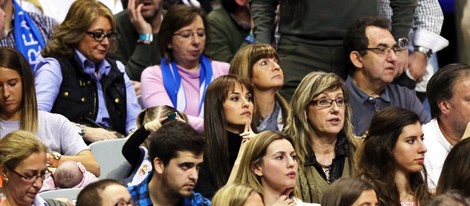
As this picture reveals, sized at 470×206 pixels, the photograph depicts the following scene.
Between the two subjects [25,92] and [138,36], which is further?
[138,36]

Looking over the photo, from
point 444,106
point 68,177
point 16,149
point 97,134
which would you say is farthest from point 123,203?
point 444,106

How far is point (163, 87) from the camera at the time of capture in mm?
8164

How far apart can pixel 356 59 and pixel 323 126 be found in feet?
2.98

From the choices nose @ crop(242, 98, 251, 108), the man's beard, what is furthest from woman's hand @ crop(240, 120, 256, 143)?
the man's beard

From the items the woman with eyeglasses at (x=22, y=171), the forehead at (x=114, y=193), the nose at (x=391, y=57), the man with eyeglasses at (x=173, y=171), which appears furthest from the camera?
the nose at (x=391, y=57)

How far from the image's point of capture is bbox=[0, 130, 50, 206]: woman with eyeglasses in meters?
6.11

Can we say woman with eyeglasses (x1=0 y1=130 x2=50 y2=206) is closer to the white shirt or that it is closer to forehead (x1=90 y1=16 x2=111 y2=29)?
forehead (x1=90 y1=16 x2=111 y2=29)

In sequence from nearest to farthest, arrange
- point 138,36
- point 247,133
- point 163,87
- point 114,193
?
point 114,193 < point 247,133 < point 163,87 < point 138,36

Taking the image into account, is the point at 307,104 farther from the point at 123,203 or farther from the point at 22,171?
the point at 22,171

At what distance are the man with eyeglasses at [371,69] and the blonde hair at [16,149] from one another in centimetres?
228

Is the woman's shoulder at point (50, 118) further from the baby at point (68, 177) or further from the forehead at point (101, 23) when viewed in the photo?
the forehead at point (101, 23)

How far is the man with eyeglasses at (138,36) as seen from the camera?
28.8ft

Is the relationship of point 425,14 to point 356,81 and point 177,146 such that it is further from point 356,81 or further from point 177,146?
point 177,146

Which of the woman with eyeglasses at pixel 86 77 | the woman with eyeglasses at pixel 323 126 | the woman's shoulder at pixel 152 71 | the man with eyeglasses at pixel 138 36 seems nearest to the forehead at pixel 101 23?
the woman with eyeglasses at pixel 86 77
